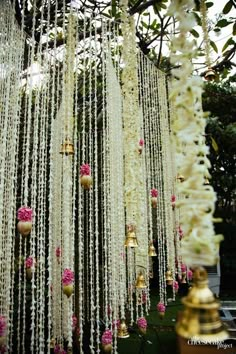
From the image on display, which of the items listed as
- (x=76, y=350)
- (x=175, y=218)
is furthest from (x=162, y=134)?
(x=76, y=350)

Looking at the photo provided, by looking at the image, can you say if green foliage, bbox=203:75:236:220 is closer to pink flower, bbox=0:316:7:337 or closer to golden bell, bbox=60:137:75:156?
golden bell, bbox=60:137:75:156

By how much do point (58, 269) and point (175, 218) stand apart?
1.69 m

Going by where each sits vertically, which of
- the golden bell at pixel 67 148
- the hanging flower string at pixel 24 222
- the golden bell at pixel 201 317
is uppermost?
the golden bell at pixel 67 148

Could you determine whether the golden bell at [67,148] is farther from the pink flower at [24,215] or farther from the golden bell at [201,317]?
the golden bell at [201,317]

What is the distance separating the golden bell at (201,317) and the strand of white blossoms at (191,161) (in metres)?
0.05

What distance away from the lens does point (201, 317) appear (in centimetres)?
60

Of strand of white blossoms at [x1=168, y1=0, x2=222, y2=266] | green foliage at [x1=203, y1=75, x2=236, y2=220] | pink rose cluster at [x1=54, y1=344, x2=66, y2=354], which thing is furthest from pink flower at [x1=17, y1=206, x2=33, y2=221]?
green foliage at [x1=203, y1=75, x2=236, y2=220]

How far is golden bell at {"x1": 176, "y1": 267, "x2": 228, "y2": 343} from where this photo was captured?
591 millimetres

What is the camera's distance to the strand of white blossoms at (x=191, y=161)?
1.97 ft

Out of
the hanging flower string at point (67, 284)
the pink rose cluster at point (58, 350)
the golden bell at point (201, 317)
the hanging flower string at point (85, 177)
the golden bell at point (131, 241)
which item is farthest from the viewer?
the pink rose cluster at point (58, 350)

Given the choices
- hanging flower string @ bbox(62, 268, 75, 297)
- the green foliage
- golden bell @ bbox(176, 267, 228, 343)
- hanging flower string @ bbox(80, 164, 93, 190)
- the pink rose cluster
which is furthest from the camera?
the green foliage

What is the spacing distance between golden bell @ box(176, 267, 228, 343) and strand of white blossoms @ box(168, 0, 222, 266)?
0.05 m

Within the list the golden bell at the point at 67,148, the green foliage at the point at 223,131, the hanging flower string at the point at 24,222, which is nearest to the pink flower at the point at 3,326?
the hanging flower string at the point at 24,222

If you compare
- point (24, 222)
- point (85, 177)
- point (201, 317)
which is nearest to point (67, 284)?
point (24, 222)
